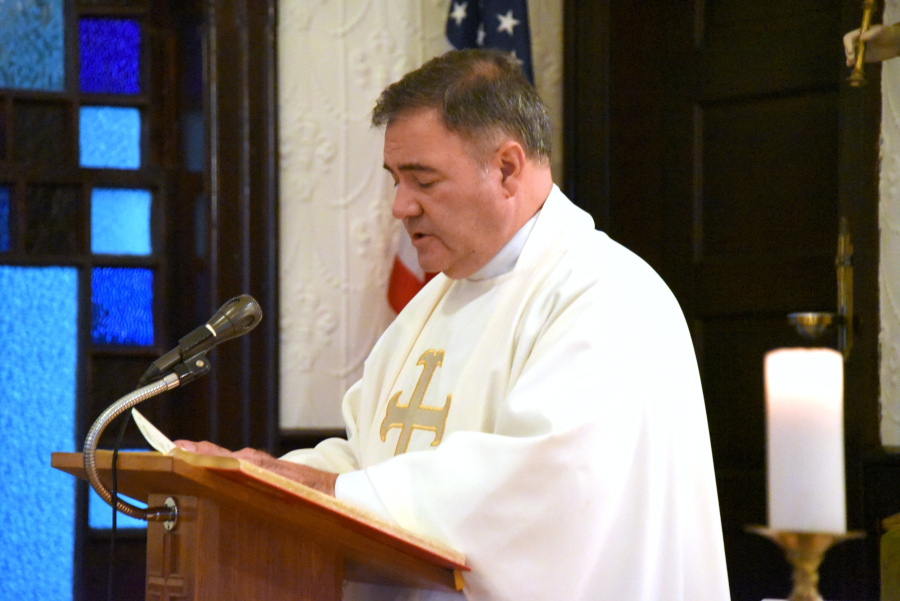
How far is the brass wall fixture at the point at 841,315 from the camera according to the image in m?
3.32

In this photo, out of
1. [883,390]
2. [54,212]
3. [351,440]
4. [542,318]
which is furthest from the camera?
[54,212]

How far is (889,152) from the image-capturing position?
355 cm

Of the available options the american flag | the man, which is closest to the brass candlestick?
the man

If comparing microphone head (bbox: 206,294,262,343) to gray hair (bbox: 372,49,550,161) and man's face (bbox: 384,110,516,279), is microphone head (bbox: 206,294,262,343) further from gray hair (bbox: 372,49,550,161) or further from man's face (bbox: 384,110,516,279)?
gray hair (bbox: 372,49,550,161)

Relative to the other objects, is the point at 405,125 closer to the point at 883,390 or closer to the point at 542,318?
the point at 542,318

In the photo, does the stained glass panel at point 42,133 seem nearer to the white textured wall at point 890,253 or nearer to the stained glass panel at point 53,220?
the stained glass panel at point 53,220

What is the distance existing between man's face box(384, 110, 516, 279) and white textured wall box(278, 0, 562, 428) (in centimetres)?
185

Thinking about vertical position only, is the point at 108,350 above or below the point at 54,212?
below

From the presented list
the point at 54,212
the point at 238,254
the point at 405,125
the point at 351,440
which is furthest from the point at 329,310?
the point at 405,125

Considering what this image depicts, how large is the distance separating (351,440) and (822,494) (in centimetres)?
193

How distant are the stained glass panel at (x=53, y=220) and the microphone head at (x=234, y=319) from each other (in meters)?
2.44

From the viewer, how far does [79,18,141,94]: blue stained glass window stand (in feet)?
13.9

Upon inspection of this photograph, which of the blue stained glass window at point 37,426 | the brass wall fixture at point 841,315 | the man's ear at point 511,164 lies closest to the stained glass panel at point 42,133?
the blue stained glass window at point 37,426

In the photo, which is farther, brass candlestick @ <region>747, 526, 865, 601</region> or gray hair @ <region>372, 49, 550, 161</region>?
gray hair @ <region>372, 49, 550, 161</region>
